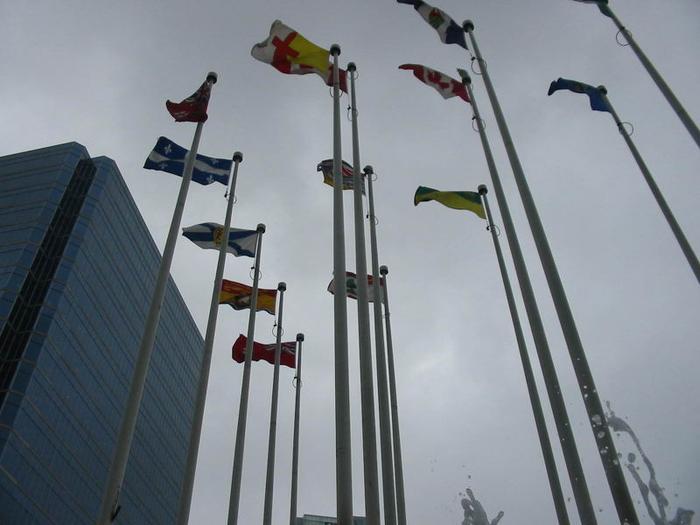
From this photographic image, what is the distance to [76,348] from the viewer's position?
220ft

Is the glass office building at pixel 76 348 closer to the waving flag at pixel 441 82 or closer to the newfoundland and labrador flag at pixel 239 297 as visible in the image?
the newfoundland and labrador flag at pixel 239 297

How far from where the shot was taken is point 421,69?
18266 mm

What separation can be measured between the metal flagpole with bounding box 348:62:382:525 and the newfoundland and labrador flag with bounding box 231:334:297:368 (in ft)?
28.1

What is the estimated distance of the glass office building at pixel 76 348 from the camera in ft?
191

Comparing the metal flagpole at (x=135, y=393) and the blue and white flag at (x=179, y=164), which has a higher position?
the blue and white flag at (x=179, y=164)

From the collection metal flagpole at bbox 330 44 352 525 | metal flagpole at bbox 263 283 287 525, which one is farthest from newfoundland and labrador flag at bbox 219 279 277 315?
metal flagpole at bbox 330 44 352 525

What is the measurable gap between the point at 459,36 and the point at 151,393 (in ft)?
255

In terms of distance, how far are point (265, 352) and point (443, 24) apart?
13.9 meters

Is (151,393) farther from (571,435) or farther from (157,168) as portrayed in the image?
(571,435)

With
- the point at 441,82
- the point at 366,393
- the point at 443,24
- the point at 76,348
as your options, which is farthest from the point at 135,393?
the point at 76,348

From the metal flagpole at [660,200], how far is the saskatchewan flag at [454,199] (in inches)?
181

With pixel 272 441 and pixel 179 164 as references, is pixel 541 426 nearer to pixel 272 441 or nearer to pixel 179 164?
pixel 272 441

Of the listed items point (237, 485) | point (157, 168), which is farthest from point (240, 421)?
point (157, 168)

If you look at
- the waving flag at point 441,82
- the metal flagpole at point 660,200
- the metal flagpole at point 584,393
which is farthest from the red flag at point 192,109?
the metal flagpole at point 660,200
